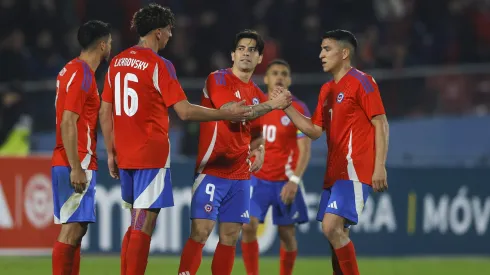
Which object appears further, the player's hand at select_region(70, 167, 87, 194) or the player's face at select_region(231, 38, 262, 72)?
the player's face at select_region(231, 38, 262, 72)

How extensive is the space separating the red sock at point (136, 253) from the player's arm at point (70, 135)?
77 centimetres

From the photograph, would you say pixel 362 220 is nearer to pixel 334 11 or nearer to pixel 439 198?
pixel 439 198

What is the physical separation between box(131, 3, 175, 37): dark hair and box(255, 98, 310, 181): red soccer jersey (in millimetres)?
3278

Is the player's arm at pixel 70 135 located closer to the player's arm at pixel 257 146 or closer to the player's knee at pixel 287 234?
the player's arm at pixel 257 146

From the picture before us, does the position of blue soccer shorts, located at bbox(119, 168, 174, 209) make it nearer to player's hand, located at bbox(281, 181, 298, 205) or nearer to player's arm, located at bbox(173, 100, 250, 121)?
player's arm, located at bbox(173, 100, 250, 121)

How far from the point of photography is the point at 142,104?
28.2ft

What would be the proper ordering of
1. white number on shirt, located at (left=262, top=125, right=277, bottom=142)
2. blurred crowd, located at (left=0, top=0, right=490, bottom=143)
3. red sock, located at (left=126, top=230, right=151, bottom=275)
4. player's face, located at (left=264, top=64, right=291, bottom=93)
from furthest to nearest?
blurred crowd, located at (left=0, top=0, right=490, bottom=143)
white number on shirt, located at (left=262, top=125, right=277, bottom=142)
player's face, located at (left=264, top=64, right=291, bottom=93)
red sock, located at (left=126, top=230, right=151, bottom=275)

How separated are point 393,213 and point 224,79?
655 centimetres

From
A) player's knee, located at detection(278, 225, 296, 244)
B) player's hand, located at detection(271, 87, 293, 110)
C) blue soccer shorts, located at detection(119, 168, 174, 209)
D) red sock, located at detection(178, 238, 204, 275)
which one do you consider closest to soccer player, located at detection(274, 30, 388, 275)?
player's hand, located at detection(271, 87, 293, 110)

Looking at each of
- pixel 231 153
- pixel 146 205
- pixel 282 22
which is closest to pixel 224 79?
pixel 231 153

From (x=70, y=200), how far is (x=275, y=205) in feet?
10.8

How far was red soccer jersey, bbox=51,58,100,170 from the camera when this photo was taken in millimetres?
8648

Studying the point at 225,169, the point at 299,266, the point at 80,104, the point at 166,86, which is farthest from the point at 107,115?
the point at 299,266

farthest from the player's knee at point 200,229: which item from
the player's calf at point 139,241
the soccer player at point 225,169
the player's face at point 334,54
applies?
the player's face at point 334,54
